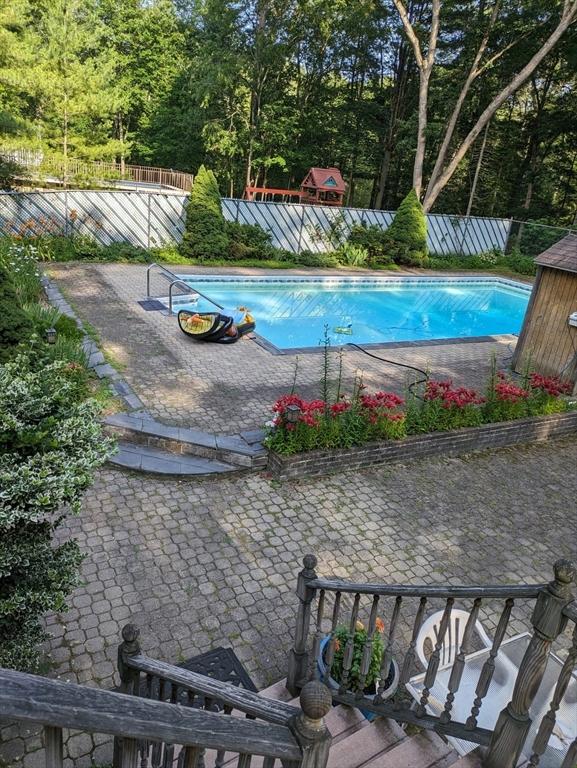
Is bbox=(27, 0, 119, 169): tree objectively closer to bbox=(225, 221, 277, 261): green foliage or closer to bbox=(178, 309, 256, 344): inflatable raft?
bbox=(225, 221, 277, 261): green foliage

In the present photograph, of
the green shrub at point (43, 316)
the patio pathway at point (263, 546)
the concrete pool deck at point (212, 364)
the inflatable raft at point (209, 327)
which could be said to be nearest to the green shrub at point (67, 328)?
the green shrub at point (43, 316)

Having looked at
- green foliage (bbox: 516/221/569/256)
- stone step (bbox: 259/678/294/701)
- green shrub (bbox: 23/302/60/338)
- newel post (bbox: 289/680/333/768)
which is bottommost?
stone step (bbox: 259/678/294/701)

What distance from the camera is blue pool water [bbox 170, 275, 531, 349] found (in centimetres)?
1362

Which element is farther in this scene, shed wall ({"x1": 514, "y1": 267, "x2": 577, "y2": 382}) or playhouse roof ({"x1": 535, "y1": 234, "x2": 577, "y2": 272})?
shed wall ({"x1": 514, "y1": 267, "x2": 577, "y2": 382})

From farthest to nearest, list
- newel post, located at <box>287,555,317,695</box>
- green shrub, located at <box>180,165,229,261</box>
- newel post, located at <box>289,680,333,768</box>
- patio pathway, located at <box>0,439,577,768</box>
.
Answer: green shrub, located at <box>180,165,229,261</box> → patio pathway, located at <box>0,439,577,768</box> → newel post, located at <box>287,555,317,695</box> → newel post, located at <box>289,680,333,768</box>

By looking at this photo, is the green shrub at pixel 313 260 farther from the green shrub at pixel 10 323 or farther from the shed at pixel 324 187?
the green shrub at pixel 10 323

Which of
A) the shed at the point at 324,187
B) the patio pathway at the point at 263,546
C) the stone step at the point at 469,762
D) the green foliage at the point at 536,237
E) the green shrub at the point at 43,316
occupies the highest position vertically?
the shed at the point at 324,187

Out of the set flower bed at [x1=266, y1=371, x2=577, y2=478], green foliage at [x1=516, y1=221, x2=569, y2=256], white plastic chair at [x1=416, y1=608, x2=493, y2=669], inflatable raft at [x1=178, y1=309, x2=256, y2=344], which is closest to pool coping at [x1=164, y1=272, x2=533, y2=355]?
inflatable raft at [x1=178, y1=309, x2=256, y2=344]

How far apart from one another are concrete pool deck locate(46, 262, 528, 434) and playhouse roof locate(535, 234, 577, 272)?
76.6 inches

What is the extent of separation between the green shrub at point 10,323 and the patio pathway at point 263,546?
1.68m

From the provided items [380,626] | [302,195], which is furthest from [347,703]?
[302,195]

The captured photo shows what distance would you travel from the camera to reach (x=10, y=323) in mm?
5414

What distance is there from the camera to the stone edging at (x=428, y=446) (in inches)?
241

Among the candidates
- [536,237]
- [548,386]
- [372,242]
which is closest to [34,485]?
[548,386]
